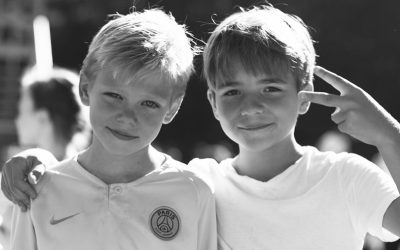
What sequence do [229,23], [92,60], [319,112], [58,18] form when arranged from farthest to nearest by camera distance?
[58,18] < [319,112] < [229,23] < [92,60]

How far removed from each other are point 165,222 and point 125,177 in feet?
0.72

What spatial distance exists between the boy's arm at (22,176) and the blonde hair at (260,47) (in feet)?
2.25

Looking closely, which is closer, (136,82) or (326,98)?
(326,98)

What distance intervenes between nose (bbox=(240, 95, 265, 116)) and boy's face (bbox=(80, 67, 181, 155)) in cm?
27

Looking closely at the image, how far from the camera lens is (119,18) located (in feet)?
8.28

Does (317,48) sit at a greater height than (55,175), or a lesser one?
lesser

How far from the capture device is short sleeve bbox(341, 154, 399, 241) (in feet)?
7.27

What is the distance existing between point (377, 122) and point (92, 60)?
3.24ft

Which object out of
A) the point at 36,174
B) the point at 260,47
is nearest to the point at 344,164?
the point at 260,47

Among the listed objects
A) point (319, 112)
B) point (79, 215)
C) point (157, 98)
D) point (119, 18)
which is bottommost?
point (319, 112)

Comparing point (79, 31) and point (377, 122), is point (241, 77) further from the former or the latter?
point (79, 31)

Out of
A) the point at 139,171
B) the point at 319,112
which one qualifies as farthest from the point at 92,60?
the point at 319,112

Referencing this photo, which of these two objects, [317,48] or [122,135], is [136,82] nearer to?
[122,135]

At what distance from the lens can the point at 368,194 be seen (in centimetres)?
225
